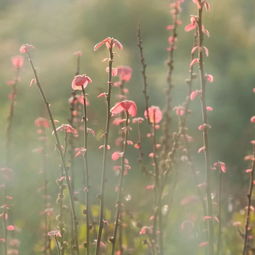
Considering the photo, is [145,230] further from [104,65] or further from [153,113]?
[104,65]

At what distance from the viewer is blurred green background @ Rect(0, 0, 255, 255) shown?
5.85 metres

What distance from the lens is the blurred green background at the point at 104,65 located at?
585cm

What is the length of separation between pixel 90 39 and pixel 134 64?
1.91 metres

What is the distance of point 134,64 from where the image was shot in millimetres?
12531

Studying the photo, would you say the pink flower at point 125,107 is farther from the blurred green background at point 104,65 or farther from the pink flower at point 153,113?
the blurred green background at point 104,65

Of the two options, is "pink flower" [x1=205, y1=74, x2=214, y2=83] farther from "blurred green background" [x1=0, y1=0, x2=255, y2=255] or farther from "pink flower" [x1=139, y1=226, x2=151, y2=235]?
"blurred green background" [x1=0, y1=0, x2=255, y2=255]

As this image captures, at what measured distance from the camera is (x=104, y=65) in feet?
34.3

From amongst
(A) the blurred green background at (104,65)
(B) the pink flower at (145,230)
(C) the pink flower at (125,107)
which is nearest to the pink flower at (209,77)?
(C) the pink flower at (125,107)

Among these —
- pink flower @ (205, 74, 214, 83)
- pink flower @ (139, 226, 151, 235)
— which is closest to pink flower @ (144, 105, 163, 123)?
pink flower @ (205, 74, 214, 83)

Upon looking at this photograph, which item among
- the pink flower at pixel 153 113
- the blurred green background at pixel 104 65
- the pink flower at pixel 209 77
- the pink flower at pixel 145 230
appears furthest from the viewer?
the blurred green background at pixel 104 65

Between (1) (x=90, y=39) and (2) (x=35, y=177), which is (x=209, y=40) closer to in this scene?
(1) (x=90, y=39)

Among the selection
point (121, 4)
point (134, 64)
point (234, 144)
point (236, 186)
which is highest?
point (121, 4)

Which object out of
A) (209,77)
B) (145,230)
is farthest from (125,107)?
(145,230)

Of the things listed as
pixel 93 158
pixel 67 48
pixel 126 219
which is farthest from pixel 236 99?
pixel 126 219
